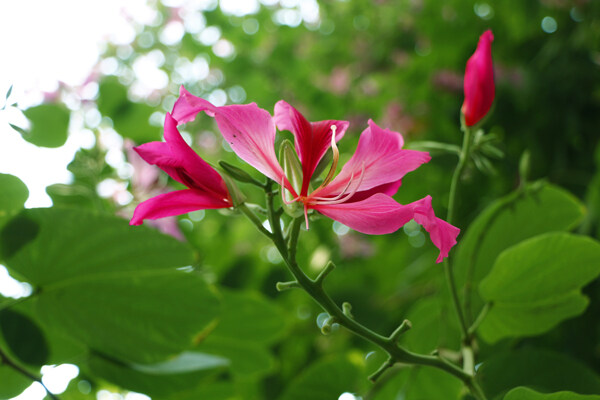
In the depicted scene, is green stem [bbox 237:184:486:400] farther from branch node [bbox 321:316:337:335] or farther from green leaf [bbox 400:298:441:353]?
green leaf [bbox 400:298:441:353]

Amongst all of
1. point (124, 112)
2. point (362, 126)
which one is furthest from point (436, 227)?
point (362, 126)

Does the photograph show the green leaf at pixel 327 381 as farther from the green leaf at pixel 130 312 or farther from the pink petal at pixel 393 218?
the pink petal at pixel 393 218

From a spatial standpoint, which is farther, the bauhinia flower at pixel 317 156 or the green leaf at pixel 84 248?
the green leaf at pixel 84 248

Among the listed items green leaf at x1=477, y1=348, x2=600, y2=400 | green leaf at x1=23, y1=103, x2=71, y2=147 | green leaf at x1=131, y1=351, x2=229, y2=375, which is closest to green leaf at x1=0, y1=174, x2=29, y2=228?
green leaf at x1=131, y1=351, x2=229, y2=375

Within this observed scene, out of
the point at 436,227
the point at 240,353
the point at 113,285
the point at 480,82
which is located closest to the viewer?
the point at 436,227

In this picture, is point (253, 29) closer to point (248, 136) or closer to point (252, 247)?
point (252, 247)

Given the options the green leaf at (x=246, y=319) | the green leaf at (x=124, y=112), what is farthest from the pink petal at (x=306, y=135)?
the green leaf at (x=124, y=112)

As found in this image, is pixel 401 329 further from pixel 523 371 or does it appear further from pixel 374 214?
pixel 523 371
